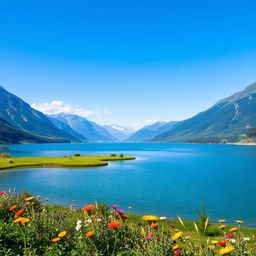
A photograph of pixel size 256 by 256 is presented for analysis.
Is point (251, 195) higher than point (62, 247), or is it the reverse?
point (62, 247)

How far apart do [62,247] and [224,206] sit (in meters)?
30.4

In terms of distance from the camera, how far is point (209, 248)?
6.85 metres

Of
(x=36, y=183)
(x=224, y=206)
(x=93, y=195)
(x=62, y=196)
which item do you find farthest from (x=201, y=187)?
(x=36, y=183)

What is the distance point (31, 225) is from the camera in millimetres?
8672

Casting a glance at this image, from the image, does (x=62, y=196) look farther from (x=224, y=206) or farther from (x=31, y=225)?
(x=31, y=225)

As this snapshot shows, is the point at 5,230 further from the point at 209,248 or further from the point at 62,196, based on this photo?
the point at 62,196

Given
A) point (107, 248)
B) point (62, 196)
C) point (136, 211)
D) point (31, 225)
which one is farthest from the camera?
point (62, 196)

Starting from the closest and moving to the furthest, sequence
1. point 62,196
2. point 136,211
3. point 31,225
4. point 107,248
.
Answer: point 107,248 → point 31,225 → point 136,211 → point 62,196

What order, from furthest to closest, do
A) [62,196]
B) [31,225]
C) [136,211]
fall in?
[62,196] → [136,211] → [31,225]

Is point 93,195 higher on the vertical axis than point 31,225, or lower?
lower

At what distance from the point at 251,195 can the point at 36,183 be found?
38.2 metres

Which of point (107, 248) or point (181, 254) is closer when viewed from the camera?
point (181, 254)

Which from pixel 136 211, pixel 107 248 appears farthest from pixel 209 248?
pixel 136 211

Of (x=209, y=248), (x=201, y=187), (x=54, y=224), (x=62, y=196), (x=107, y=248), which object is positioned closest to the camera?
(x=209, y=248)
